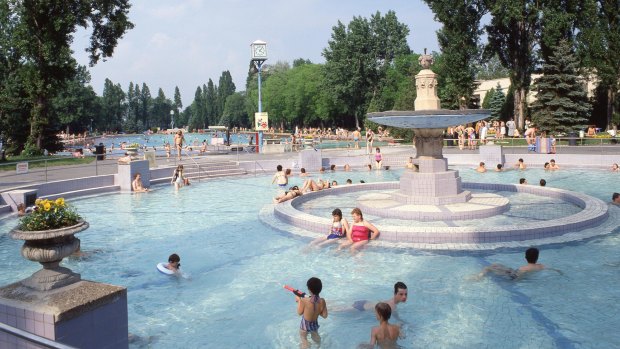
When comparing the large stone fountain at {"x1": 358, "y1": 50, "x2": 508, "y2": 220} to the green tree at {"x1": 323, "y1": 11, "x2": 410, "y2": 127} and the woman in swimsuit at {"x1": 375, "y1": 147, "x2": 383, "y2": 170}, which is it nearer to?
Answer: the woman in swimsuit at {"x1": 375, "y1": 147, "x2": 383, "y2": 170}

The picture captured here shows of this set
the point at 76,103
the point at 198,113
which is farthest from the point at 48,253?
the point at 198,113

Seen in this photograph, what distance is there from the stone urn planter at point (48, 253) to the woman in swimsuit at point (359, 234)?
6.91 m

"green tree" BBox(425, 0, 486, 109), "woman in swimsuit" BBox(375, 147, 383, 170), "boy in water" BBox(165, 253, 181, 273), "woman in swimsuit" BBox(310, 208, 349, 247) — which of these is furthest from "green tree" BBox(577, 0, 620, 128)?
"boy in water" BBox(165, 253, 181, 273)

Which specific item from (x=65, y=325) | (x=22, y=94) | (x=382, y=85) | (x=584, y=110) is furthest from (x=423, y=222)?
(x=382, y=85)

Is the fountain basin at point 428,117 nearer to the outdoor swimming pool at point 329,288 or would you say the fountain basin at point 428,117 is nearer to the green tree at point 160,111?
the outdoor swimming pool at point 329,288

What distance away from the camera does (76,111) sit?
91.1 metres

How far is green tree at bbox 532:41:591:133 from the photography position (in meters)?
38.4

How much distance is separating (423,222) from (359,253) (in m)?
3.16

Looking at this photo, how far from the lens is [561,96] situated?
39.4 metres

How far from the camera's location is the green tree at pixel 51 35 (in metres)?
30.7

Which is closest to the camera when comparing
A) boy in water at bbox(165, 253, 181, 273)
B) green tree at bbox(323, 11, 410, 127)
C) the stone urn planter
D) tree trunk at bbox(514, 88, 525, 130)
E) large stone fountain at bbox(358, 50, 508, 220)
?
the stone urn planter

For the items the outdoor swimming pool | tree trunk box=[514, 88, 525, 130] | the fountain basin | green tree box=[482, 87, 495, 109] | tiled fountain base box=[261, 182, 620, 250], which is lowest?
the outdoor swimming pool

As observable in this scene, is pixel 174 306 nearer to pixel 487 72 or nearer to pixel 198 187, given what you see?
pixel 198 187

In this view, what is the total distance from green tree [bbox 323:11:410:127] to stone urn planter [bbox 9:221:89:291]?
64.5m
